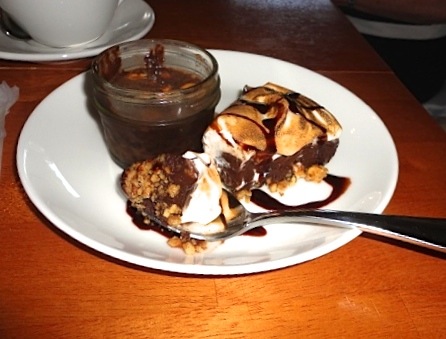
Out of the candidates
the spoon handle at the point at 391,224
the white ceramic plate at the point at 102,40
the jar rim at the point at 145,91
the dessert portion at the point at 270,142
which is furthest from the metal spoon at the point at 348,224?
the white ceramic plate at the point at 102,40

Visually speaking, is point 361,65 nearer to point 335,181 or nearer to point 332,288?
point 335,181

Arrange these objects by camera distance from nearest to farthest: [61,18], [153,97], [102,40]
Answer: [153,97] → [61,18] → [102,40]

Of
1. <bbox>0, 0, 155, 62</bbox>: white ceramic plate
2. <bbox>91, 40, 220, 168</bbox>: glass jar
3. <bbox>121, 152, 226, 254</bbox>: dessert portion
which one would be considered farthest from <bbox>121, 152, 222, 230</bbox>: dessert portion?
<bbox>0, 0, 155, 62</bbox>: white ceramic plate

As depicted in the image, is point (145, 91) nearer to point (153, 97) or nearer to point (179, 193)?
point (153, 97)

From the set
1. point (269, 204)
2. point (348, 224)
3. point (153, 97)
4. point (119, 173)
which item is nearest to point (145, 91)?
point (153, 97)

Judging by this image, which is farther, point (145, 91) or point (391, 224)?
point (145, 91)

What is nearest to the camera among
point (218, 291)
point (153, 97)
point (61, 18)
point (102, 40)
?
point (218, 291)
